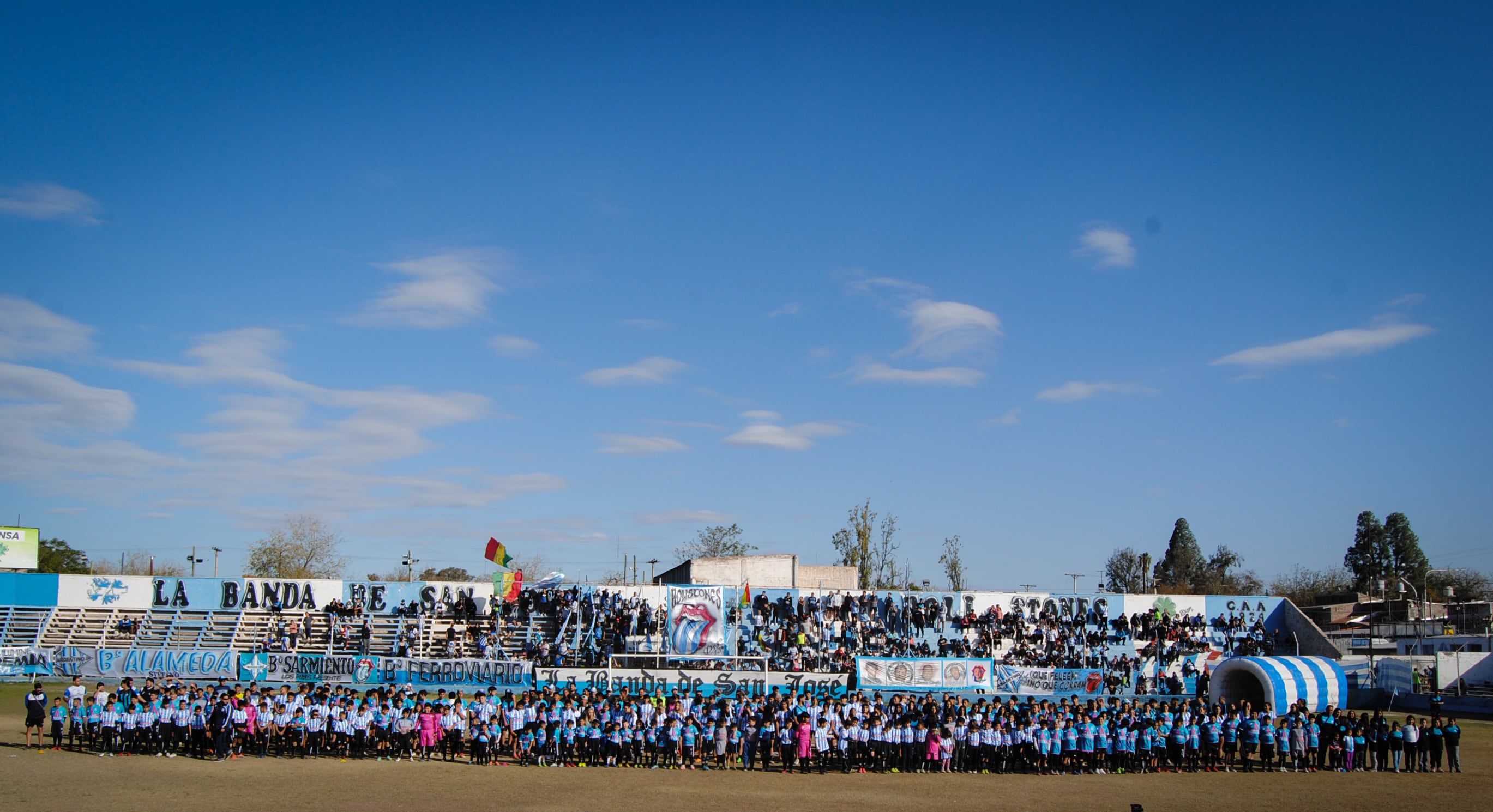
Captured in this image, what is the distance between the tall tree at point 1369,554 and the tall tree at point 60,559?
10714cm

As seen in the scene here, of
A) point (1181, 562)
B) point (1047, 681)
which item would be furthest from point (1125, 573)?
point (1047, 681)

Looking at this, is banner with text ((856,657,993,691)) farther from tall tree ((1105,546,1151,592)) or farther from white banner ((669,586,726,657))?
tall tree ((1105,546,1151,592))

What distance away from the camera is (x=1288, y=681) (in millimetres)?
29391

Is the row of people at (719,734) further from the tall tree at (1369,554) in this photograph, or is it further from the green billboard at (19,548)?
the tall tree at (1369,554)

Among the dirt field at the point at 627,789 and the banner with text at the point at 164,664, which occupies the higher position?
the banner with text at the point at 164,664

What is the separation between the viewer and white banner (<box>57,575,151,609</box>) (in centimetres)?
4544

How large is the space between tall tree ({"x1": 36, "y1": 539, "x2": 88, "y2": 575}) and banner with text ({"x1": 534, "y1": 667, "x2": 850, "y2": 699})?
55.7 meters

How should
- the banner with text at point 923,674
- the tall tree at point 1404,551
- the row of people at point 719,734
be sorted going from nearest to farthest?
the row of people at point 719,734
the banner with text at point 923,674
the tall tree at point 1404,551

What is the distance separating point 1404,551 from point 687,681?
93092 millimetres

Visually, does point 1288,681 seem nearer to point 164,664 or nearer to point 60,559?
point 164,664

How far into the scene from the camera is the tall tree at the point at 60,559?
75750 mm

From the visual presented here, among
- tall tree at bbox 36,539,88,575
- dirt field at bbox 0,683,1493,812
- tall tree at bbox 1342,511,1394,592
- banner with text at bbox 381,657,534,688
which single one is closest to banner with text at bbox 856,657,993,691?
banner with text at bbox 381,657,534,688

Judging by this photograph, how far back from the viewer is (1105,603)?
49906mm

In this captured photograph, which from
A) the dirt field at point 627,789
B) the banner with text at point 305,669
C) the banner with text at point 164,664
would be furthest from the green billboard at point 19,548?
the dirt field at point 627,789
